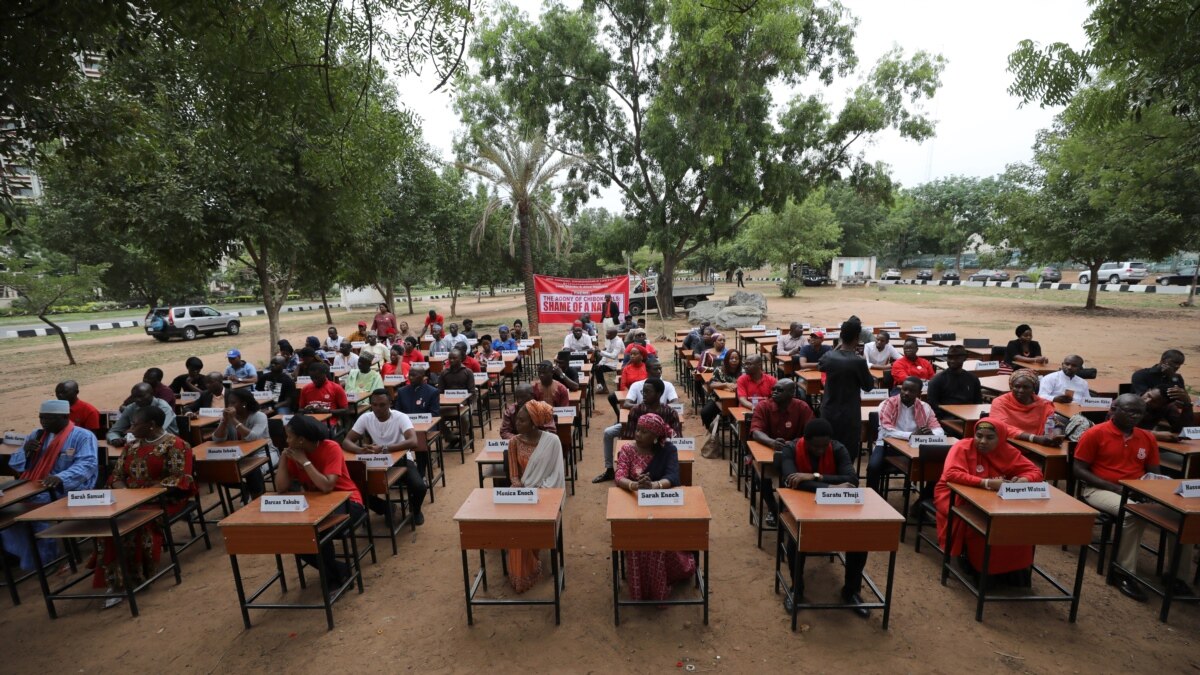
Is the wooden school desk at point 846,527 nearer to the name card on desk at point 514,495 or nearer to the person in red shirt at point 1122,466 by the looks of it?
the name card on desk at point 514,495

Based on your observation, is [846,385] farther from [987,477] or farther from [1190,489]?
[1190,489]

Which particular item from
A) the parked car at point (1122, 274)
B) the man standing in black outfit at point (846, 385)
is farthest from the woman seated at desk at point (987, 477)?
the parked car at point (1122, 274)

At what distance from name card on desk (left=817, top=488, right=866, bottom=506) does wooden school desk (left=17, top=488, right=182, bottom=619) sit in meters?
5.50

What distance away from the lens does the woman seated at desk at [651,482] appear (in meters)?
4.21

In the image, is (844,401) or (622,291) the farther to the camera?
(622,291)

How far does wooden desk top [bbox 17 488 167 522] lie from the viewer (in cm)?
398

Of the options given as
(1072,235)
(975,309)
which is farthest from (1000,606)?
(975,309)

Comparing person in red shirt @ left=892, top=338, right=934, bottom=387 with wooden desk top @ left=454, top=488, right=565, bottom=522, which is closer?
wooden desk top @ left=454, top=488, right=565, bottom=522

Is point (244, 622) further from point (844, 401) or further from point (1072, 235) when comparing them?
point (1072, 235)

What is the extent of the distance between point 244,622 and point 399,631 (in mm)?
1315

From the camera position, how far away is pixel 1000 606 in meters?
4.15

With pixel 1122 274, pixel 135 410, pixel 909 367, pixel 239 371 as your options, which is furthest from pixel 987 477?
pixel 1122 274

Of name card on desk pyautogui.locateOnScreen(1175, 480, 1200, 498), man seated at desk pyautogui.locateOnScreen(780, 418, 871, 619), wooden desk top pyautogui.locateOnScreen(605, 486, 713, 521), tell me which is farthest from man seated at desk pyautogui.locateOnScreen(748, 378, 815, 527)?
name card on desk pyautogui.locateOnScreen(1175, 480, 1200, 498)

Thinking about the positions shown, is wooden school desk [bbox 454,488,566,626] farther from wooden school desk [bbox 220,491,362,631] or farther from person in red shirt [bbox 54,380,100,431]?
person in red shirt [bbox 54,380,100,431]
